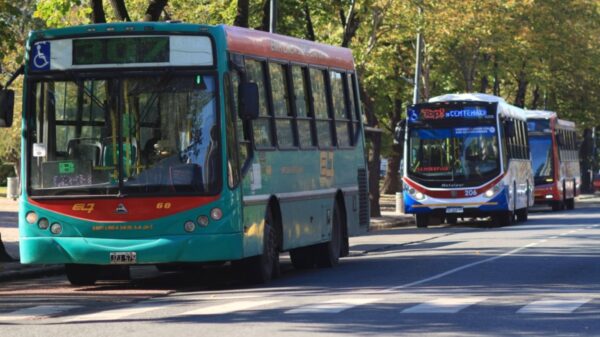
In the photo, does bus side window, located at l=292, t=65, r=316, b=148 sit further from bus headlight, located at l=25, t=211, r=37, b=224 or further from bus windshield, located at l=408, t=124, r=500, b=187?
bus windshield, located at l=408, t=124, r=500, b=187

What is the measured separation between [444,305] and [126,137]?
4750 mm

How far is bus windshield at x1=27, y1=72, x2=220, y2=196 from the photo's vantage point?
18391 mm

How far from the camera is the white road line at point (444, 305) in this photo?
1521cm

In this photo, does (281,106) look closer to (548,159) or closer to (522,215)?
(522,215)

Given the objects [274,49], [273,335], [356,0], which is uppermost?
[356,0]

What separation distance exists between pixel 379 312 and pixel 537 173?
43.1 metres

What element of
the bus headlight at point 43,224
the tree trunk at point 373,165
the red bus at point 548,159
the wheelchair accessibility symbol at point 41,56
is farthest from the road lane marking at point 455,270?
the red bus at point 548,159

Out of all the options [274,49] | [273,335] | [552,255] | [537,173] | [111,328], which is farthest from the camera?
[537,173]

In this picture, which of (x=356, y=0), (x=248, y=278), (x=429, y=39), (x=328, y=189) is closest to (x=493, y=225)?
(x=356, y=0)

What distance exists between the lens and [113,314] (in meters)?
15.5

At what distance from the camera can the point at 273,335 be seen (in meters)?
13.0

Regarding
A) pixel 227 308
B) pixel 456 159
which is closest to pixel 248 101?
pixel 227 308

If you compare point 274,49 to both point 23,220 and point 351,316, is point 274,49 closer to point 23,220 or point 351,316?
point 23,220

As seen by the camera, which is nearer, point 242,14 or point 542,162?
point 242,14
